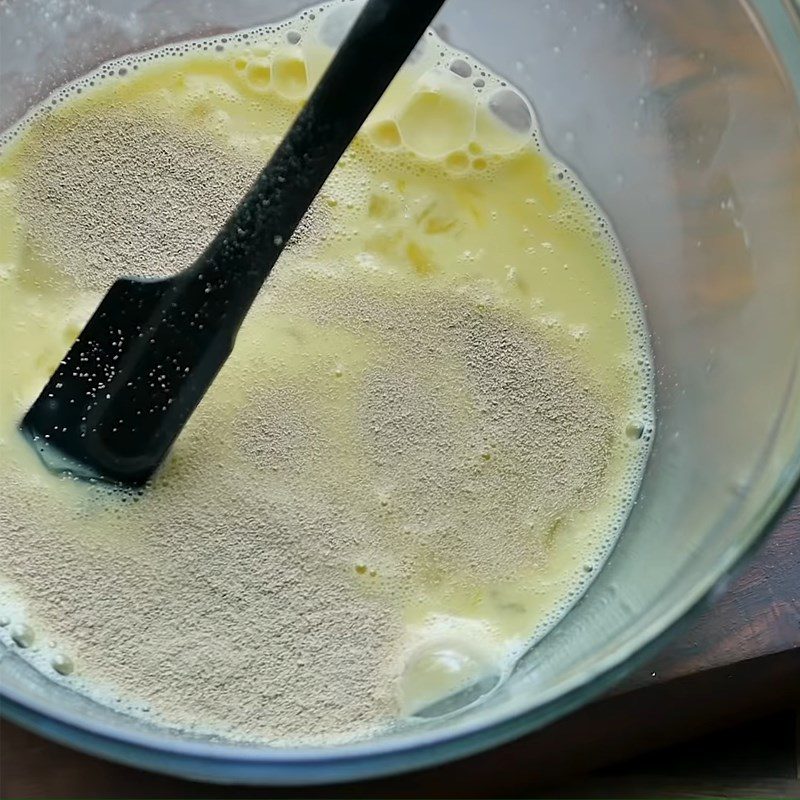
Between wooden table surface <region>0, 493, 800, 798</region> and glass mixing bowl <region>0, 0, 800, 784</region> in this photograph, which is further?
wooden table surface <region>0, 493, 800, 798</region>

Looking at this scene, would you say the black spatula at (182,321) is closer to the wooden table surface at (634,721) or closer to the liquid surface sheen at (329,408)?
the liquid surface sheen at (329,408)

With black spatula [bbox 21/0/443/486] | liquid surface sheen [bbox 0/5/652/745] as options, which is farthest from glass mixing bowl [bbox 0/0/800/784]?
black spatula [bbox 21/0/443/486]

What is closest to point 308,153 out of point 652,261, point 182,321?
point 182,321

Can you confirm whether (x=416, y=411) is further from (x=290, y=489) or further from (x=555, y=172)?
(x=555, y=172)

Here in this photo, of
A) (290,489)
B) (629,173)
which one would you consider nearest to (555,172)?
(629,173)

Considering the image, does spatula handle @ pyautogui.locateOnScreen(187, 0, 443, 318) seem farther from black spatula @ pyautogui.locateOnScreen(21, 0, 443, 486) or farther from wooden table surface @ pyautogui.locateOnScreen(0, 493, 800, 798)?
wooden table surface @ pyautogui.locateOnScreen(0, 493, 800, 798)

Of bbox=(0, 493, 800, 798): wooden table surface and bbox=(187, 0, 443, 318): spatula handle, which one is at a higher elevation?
bbox=(187, 0, 443, 318): spatula handle

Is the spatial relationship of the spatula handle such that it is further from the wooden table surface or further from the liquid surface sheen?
the wooden table surface
